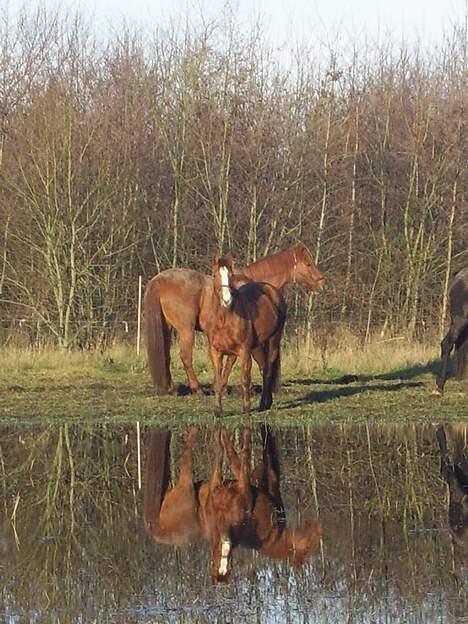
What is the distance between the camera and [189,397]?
55.9 feet

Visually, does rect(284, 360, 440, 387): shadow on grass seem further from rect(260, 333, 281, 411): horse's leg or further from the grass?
rect(260, 333, 281, 411): horse's leg

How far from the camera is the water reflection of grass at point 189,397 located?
49.2 ft

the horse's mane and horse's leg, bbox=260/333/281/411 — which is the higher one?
the horse's mane

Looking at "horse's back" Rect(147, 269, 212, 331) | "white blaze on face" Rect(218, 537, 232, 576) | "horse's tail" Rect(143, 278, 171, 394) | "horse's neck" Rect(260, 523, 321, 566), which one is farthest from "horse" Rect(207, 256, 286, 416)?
"white blaze on face" Rect(218, 537, 232, 576)

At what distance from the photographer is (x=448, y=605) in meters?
6.13

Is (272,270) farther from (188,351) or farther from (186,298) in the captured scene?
(188,351)

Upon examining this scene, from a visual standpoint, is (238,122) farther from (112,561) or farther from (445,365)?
(112,561)

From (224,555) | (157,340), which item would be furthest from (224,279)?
(224,555)

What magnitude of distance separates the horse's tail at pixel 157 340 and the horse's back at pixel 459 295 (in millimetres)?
4079

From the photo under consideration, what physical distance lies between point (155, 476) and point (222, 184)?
15.6 metres

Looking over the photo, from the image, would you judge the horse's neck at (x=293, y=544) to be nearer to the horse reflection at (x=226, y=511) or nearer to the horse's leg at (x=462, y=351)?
the horse reflection at (x=226, y=511)

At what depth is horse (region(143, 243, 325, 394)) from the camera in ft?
56.1

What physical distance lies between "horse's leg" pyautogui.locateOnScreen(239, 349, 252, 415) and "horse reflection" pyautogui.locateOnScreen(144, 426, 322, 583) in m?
2.67

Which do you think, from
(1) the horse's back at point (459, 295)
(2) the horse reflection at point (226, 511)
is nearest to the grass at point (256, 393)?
(1) the horse's back at point (459, 295)
